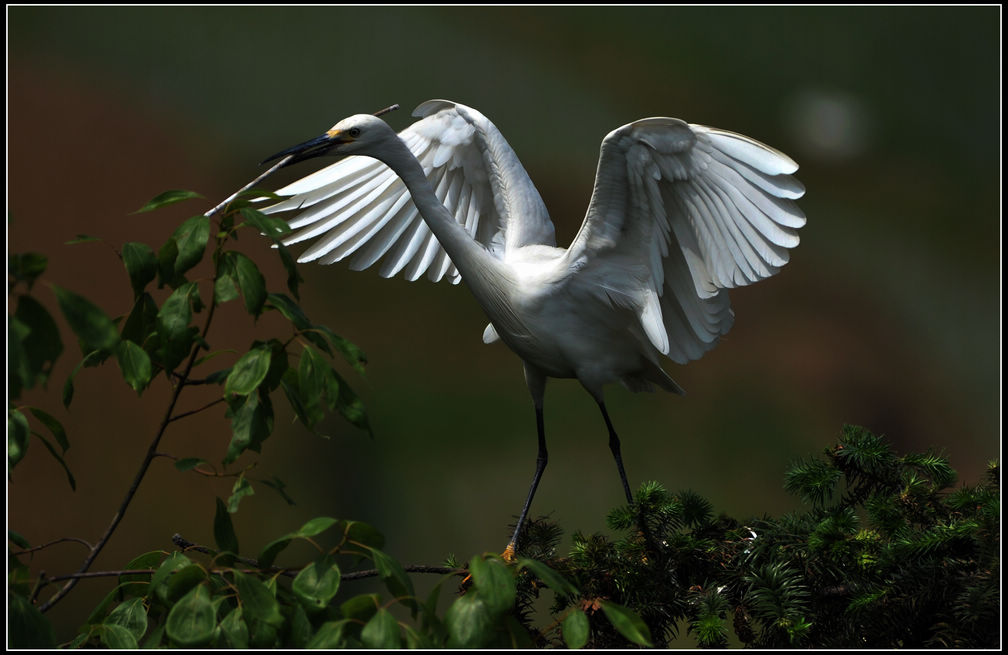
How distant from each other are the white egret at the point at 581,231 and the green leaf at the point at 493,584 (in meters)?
0.55

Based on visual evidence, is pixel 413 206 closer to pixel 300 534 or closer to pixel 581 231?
pixel 581 231

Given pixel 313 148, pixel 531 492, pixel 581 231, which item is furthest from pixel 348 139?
pixel 531 492

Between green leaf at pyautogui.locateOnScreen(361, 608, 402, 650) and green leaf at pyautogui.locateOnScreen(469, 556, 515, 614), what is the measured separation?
55 millimetres

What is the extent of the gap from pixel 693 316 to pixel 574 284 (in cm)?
16

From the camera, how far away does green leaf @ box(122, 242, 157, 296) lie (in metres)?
0.60

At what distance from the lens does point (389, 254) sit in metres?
1.37

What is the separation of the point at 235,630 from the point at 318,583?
6 cm

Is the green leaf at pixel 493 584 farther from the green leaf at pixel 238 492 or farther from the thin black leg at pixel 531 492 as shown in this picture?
the thin black leg at pixel 531 492


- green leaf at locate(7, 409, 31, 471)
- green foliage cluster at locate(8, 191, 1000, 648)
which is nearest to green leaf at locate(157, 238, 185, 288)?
green foliage cluster at locate(8, 191, 1000, 648)

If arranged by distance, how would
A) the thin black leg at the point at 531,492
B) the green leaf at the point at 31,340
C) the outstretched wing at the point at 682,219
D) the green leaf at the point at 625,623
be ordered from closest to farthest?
the green leaf at the point at 31,340
the green leaf at the point at 625,623
the outstretched wing at the point at 682,219
the thin black leg at the point at 531,492

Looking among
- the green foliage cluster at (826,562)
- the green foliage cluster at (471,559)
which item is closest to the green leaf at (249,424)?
the green foliage cluster at (471,559)

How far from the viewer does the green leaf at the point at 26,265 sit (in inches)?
18.3

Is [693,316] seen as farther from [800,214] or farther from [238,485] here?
[238,485]

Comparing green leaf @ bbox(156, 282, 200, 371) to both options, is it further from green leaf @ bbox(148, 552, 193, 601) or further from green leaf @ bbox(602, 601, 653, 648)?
green leaf @ bbox(602, 601, 653, 648)
